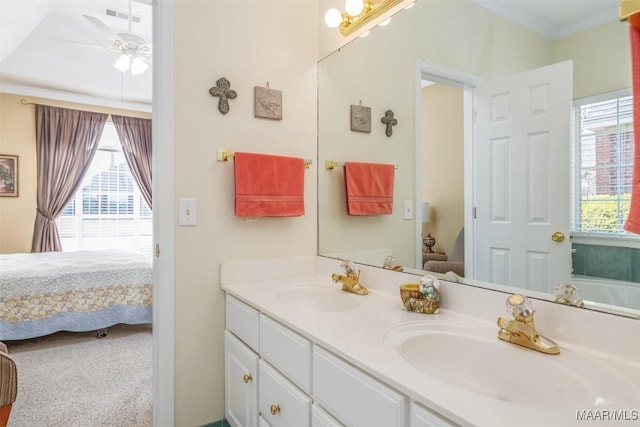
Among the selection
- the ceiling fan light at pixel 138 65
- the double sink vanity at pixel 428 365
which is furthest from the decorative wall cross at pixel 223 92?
the ceiling fan light at pixel 138 65

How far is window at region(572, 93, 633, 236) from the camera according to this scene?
83 centimetres

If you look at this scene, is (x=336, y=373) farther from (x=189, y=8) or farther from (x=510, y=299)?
(x=189, y=8)

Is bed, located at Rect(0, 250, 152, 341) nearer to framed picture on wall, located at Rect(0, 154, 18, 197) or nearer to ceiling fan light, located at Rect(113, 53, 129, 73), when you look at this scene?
framed picture on wall, located at Rect(0, 154, 18, 197)

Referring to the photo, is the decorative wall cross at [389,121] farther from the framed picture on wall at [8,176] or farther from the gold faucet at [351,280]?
the framed picture on wall at [8,176]

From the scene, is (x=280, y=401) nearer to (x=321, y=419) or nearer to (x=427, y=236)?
(x=321, y=419)

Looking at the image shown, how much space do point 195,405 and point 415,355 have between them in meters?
1.18

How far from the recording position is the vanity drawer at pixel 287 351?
1.03m

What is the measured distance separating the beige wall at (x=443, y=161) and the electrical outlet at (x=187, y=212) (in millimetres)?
1015

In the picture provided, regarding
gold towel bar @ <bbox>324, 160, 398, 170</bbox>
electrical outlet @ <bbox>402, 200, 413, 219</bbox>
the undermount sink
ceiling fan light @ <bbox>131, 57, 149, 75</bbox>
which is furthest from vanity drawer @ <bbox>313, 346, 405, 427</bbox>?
ceiling fan light @ <bbox>131, 57, 149, 75</bbox>

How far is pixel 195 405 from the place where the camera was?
162 centimetres

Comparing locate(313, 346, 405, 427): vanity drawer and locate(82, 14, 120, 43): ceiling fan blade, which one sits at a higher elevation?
locate(82, 14, 120, 43): ceiling fan blade

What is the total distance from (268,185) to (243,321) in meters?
0.64

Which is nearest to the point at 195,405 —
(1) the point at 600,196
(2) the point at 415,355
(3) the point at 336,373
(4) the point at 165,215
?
(4) the point at 165,215

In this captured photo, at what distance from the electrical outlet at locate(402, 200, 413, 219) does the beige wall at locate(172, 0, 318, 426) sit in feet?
2.04
